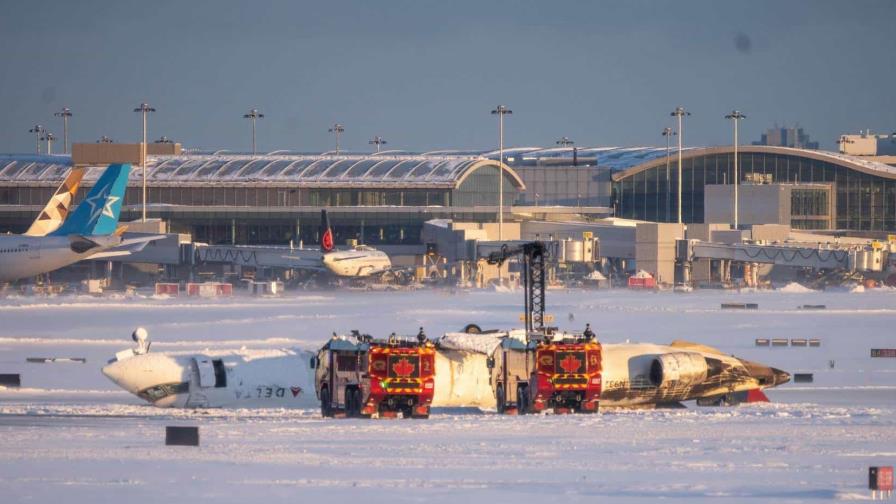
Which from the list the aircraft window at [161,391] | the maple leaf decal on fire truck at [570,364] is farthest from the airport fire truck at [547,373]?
the aircraft window at [161,391]

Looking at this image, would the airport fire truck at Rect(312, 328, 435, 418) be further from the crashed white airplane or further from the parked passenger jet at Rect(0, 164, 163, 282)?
the parked passenger jet at Rect(0, 164, 163, 282)

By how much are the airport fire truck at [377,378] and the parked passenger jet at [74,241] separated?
6126cm

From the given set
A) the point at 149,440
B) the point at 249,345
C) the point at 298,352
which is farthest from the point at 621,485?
the point at 249,345

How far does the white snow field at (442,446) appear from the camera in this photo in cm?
3170

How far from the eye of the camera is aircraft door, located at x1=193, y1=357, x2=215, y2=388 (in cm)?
5097

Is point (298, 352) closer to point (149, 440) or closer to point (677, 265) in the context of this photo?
point (149, 440)

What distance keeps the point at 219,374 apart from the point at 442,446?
1447cm

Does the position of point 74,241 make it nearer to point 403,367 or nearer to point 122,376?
point 122,376

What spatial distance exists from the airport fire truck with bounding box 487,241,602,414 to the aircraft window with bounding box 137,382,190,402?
32.7 feet

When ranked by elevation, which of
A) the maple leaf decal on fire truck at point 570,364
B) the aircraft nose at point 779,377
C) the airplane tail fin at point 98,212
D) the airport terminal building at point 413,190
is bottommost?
the aircraft nose at point 779,377

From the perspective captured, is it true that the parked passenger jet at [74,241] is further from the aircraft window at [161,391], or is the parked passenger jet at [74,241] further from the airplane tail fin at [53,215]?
the aircraft window at [161,391]

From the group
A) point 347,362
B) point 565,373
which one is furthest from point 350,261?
point 565,373

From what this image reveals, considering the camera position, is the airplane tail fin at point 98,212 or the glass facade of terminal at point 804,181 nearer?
the airplane tail fin at point 98,212

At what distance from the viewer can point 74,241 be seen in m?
106
